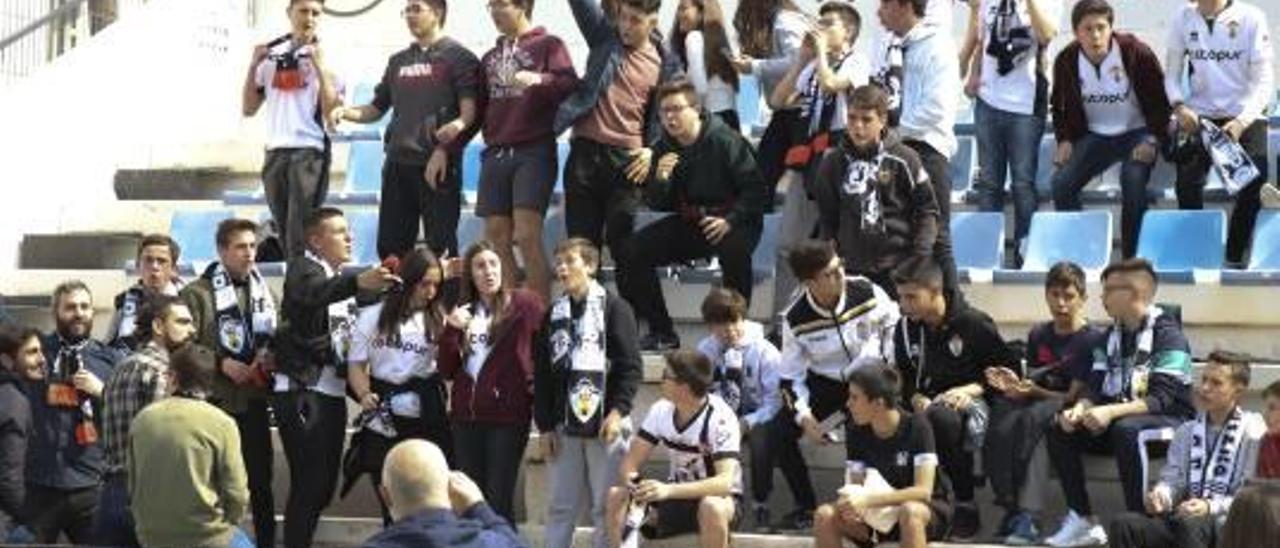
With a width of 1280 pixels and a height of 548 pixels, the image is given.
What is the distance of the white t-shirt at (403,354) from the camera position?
1277 centimetres

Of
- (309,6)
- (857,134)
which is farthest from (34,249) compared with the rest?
(857,134)

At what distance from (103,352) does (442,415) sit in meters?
1.61

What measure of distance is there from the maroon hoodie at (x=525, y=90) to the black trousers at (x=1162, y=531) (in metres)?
3.89

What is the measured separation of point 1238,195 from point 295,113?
4578 millimetres

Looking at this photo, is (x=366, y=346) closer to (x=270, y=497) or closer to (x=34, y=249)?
(x=270, y=497)

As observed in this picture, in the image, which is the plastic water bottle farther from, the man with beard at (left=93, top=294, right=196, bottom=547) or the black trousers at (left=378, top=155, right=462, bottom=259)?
the black trousers at (left=378, top=155, right=462, bottom=259)

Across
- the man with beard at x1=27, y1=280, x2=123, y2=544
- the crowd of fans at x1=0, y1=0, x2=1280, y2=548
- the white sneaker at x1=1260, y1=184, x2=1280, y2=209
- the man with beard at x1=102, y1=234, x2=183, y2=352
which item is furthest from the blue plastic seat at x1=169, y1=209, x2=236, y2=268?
the white sneaker at x1=1260, y1=184, x2=1280, y2=209

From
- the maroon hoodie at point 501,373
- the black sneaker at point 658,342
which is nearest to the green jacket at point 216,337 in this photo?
the maroon hoodie at point 501,373

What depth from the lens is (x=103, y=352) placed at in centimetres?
1332

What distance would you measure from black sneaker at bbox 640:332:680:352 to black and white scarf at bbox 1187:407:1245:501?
2867mm

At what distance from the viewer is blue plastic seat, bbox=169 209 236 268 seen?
51.1 feet

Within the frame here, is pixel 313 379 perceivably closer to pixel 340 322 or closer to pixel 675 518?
pixel 340 322

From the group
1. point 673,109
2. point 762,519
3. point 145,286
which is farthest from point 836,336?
point 145,286

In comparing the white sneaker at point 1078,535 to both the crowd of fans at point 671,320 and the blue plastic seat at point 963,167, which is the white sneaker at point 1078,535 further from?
the blue plastic seat at point 963,167
